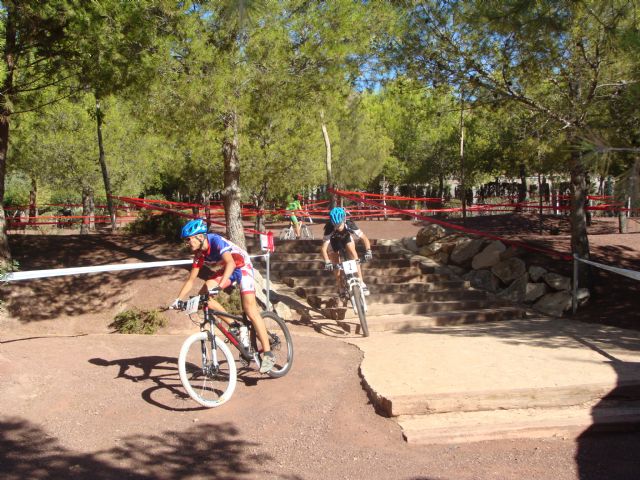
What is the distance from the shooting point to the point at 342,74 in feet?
36.0

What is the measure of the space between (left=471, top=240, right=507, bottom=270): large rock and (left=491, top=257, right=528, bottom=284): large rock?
137 mm

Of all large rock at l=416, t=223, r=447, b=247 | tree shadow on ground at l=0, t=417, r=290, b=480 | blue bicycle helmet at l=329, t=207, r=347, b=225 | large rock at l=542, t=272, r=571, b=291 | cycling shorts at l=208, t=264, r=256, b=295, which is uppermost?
blue bicycle helmet at l=329, t=207, r=347, b=225

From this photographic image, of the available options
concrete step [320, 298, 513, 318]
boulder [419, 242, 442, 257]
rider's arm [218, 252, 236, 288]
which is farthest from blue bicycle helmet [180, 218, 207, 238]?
boulder [419, 242, 442, 257]

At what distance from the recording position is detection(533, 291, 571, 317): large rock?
35.9 feet

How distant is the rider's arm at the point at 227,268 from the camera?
19.1 feet

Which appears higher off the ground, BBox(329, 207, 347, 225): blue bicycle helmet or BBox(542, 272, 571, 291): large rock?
BBox(329, 207, 347, 225): blue bicycle helmet

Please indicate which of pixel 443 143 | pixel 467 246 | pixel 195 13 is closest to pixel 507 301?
pixel 467 246

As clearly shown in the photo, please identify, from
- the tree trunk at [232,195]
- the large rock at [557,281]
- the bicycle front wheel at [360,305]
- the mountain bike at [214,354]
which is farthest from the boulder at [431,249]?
the mountain bike at [214,354]

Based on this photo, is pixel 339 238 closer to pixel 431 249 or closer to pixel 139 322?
pixel 139 322

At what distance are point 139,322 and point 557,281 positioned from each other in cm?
747

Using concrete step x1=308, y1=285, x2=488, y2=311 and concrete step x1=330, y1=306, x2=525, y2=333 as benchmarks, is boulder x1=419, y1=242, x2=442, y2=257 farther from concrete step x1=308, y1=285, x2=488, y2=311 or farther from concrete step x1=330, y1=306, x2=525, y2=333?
concrete step x1=330, y1=306, x2=525, y2=333

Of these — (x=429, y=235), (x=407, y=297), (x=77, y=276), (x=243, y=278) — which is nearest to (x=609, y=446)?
(x=243, y=278)

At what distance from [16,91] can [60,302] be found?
351 centimetres

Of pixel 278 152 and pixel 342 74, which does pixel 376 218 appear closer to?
pixel 278 152
